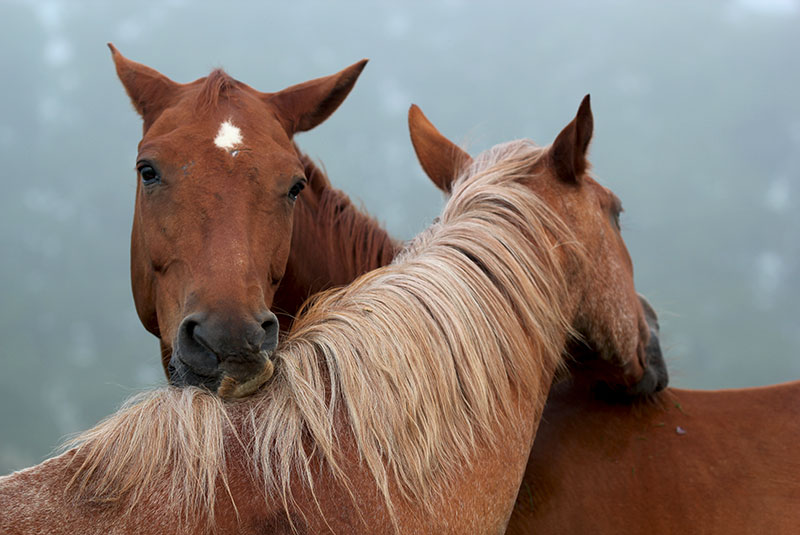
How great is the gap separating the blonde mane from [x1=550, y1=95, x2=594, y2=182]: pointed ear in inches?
8.8

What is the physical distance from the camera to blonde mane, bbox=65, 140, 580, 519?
1681 mm

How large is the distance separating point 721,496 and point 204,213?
2.40 metres

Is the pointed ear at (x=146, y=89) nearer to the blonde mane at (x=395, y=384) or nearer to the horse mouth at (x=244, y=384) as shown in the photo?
the blonde mane at (x=395, y=384)

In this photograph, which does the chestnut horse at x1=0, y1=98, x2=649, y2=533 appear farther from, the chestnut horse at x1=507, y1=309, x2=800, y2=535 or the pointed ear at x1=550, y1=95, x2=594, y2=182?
the chestnut horse at x1=507, y1=309, x2=800, y2=535

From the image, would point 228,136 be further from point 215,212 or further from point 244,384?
point 244,384

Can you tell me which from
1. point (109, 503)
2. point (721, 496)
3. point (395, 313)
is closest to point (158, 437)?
point (109, 503)

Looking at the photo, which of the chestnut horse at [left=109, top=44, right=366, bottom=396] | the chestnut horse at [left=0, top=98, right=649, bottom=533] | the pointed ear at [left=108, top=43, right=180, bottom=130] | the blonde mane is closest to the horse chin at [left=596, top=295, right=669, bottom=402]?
the chestnut horse at [left=0, top=98, right=649, bottom=533]

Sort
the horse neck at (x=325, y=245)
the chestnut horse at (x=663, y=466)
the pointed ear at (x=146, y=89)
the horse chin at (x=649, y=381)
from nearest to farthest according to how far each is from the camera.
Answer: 1. the chestnut horse at (x=663, y=466)
2. the horse chin at (x=649, y=381)
3. the pointed ear at (x=146, y=89)
4. the horse neck at (x=325, y=245)

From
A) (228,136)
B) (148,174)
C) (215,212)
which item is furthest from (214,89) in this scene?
(215,212)

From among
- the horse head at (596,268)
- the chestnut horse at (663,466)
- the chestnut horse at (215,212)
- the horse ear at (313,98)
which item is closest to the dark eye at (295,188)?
the chestnut horse at (215,212)

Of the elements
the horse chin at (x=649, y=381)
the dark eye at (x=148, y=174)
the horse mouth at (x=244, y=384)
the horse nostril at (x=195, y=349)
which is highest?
the dark eye at (x=148, y=174)

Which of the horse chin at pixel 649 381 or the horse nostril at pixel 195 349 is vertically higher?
the horse nostril at pixel 195 349

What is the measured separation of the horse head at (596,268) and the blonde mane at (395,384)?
0.44 ft

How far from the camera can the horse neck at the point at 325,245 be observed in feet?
12.2
